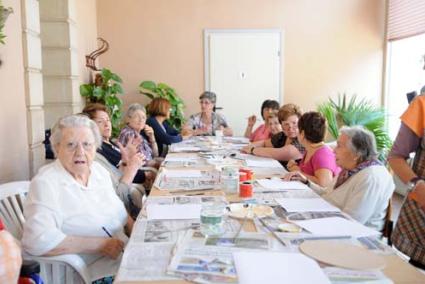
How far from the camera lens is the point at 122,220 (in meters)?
2.12

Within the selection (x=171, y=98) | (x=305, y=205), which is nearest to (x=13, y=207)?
(x=305, y=205)

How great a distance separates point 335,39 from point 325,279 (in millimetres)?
5497

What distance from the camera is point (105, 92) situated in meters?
5.18

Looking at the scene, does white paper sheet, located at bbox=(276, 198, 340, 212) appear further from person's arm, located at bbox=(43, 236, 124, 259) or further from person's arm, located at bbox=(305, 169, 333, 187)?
person's arm, located at bbox=(43, 236, 124, 259)

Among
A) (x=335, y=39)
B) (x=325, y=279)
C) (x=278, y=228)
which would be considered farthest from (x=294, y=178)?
(x=335, y=39)

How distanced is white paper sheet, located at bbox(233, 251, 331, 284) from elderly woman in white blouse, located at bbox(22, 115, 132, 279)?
30.9 inches

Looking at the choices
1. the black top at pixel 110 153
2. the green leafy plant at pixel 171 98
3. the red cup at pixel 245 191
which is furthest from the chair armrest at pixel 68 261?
the green leafy plant at pixel 171 98

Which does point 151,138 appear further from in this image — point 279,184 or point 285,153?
point 279,184

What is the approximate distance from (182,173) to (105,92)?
2858mm

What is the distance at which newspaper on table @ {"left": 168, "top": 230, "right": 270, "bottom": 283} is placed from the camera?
118cm

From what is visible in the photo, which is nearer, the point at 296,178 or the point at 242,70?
the point at 296,178

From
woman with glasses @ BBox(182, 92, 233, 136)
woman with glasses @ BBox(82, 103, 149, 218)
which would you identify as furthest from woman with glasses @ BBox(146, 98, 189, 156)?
woman with glasses @ BBox(82, 103, 149, 218)

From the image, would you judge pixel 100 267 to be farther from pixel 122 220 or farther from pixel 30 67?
pixel 30 67

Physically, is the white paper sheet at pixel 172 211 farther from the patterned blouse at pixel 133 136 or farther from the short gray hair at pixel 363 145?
the patterned blouse at pixel 133 136
